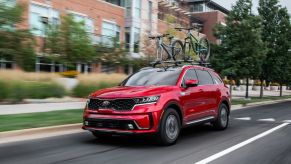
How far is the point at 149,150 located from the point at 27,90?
34.4ft

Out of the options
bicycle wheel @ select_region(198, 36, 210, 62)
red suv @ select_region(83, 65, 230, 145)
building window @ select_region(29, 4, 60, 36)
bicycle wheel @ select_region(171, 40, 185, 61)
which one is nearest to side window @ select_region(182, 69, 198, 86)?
red suv @ select_region(83, 65, 230, 145)

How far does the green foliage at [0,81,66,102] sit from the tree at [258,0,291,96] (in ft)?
62.1

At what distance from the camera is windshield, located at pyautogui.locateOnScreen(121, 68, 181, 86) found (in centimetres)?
902

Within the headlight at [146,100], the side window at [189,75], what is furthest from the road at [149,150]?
the side window at [189,75]

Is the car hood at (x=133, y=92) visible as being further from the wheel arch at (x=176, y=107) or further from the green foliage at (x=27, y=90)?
the green foliage at (x=27, y=90)

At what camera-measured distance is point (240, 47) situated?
2633cm

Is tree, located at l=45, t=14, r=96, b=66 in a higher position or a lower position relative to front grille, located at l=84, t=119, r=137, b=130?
higher

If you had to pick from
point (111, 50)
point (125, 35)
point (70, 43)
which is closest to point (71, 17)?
point (70, 43)

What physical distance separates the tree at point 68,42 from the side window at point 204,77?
14.1 meters

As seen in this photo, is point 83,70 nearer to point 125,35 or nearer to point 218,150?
point 125,35

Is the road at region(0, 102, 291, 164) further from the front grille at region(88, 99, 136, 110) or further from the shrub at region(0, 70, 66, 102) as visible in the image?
the shrub at region(0, 70, 66, 102)

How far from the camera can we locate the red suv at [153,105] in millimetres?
7801

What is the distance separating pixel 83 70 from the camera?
33.9 meters

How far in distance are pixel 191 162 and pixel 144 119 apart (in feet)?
4.64
